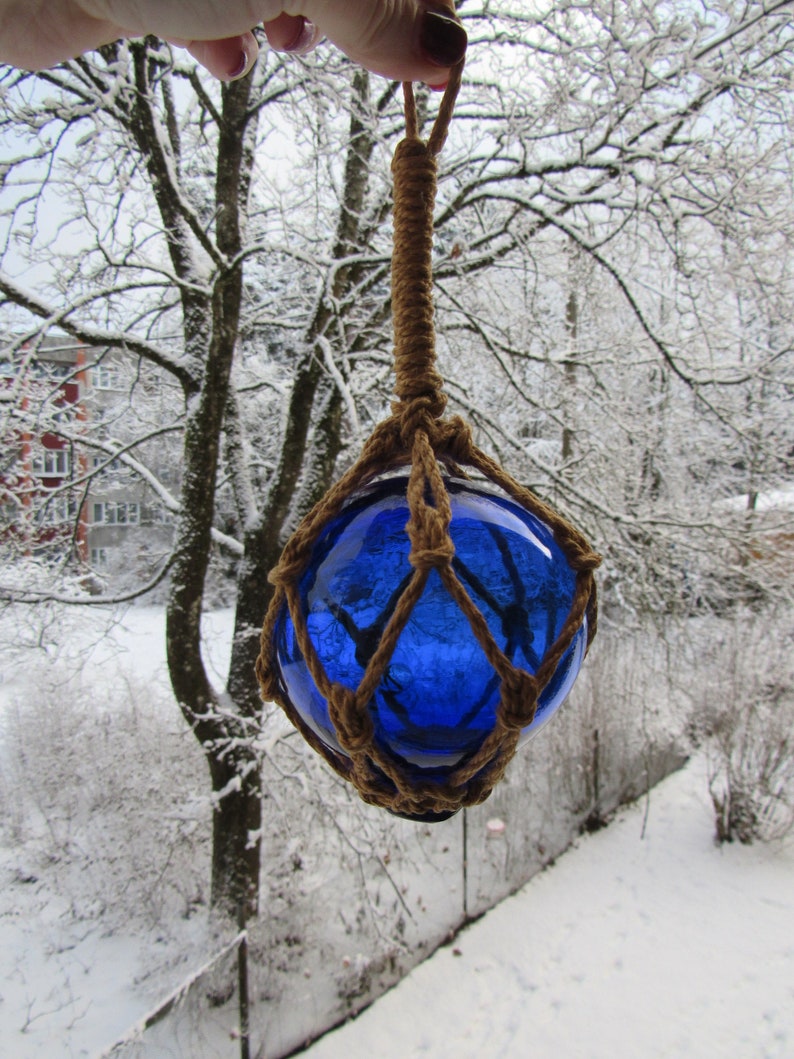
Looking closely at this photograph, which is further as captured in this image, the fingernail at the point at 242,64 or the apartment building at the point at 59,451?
the apartment building at the point at 59,451

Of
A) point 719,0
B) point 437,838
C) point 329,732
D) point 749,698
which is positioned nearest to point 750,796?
point 749,698

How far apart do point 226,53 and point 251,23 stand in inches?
7.5

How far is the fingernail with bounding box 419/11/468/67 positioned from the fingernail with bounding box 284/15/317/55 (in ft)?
1.06

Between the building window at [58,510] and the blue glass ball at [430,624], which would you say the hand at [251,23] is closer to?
the blue glass ball at [430,624]

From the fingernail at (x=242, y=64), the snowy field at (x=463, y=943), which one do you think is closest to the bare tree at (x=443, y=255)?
the snowy field at (x=463, y=943)

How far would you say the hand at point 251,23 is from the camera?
0.64 meters

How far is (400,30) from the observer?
25.5 inches

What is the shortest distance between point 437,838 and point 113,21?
743 centimetres

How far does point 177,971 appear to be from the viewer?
4.83 meters

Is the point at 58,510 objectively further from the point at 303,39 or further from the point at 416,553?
the point at 416,553

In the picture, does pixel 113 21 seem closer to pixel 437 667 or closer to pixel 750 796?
pixel 437 667

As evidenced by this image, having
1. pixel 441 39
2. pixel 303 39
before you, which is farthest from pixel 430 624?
pixel 303 39

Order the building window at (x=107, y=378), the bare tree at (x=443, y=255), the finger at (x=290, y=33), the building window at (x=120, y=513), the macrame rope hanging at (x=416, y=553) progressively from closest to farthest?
the macrame rope hanging at (x=416, y=553) → the finger at (x=290, y=33) → the bare tree at (x=443, y=255) → the building window at (x=107, y=378) → the building window at (x=120, y=513)

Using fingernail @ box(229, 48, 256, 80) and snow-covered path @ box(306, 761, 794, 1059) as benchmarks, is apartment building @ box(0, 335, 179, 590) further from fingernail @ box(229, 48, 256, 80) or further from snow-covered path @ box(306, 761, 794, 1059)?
snow-covered path @ box(306, 761, 794, 1059)
